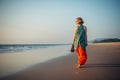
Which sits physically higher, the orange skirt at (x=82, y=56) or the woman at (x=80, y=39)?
the woman at (x=80, y=39)

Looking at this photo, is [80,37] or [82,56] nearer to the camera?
[82,56]

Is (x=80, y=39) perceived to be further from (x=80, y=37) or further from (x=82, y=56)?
(x=82, y=56)

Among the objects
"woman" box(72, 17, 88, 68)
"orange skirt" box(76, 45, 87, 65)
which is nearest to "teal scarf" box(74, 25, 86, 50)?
"woman" box(72, 17, 88, 68)

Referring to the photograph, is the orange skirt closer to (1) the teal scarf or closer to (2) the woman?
(2) the woman

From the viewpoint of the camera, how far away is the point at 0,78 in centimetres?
439

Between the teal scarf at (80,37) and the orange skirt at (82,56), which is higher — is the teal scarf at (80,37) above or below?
above

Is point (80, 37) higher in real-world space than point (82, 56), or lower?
higher

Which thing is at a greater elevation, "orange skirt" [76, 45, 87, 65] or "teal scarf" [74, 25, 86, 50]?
"teal scarf" [74, 25, 86, 50]

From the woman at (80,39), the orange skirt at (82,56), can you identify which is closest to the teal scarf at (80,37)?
the woman at (80,39)

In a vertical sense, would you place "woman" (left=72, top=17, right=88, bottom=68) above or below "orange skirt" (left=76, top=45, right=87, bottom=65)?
above

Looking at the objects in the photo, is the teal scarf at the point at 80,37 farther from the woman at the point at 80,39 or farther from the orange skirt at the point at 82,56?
the orange skirt at the point at 82,56

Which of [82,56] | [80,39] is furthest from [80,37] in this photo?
[82,56]

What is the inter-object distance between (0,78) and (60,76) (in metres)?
1.56

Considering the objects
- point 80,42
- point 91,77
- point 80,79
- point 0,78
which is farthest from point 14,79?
point 80,42
